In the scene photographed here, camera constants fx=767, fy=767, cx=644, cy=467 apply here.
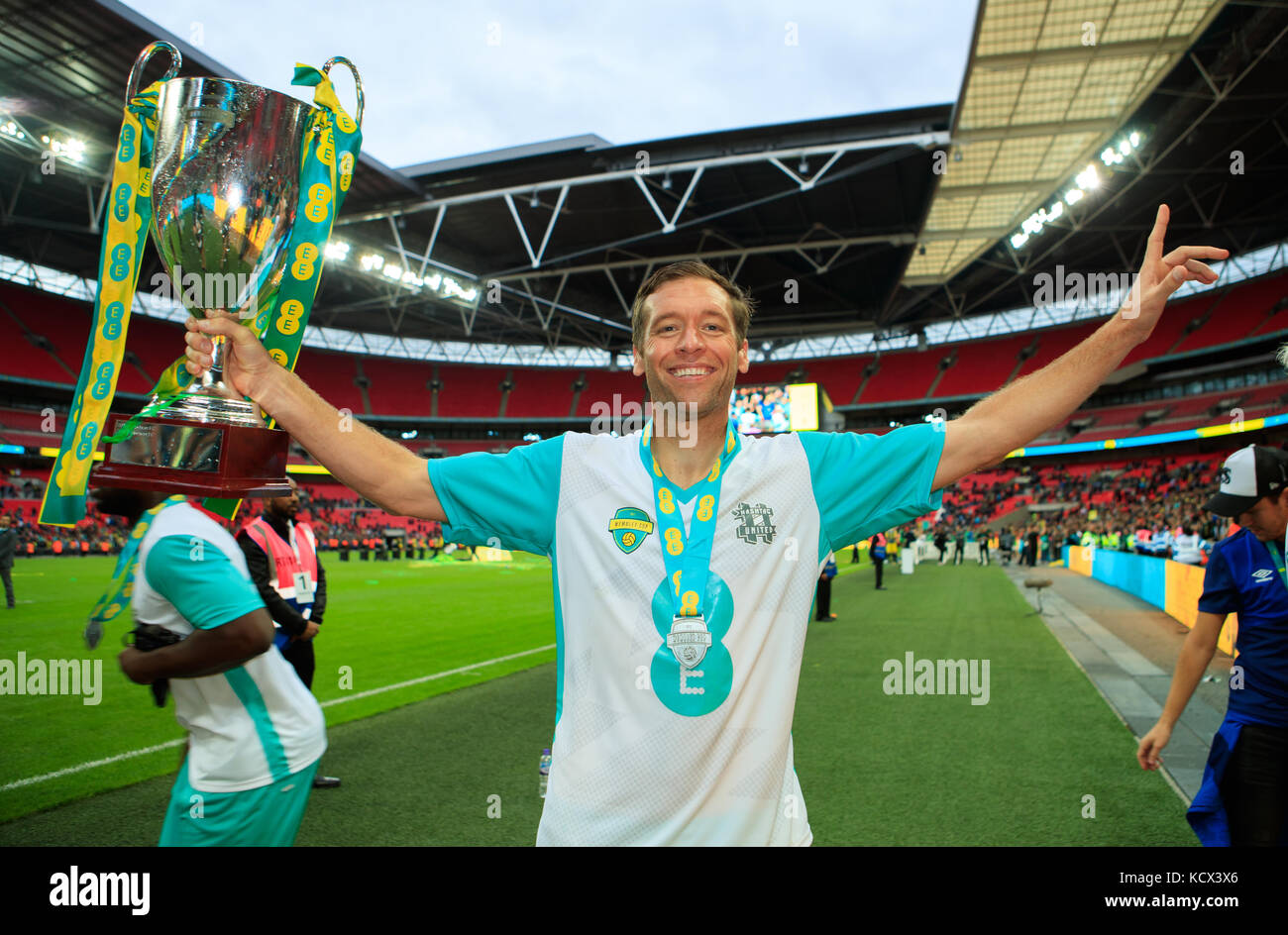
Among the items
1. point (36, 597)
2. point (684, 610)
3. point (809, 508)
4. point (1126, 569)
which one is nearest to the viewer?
point (684, 610)

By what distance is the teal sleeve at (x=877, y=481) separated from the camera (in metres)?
1.71

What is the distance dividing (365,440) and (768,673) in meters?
0.95

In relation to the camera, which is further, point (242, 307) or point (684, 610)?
point (684, 610)

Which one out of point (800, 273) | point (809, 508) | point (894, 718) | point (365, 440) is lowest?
point (894, 718)

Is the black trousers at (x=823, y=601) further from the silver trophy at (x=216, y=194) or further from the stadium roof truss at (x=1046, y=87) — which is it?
the silver trophy at (x=216, y=194)

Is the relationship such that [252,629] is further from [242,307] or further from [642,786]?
[642,786]

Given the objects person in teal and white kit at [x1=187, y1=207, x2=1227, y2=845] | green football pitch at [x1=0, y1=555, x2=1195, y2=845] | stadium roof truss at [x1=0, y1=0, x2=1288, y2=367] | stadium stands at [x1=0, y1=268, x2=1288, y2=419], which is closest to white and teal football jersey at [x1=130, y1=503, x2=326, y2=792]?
person in teal and white kit at [x1=187, y1=207, x2=1227, y2=845]

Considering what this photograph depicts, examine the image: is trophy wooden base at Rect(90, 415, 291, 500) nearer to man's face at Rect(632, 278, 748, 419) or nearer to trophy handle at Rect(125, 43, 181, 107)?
trophy handle at Rect(125, 43, 181, 107)

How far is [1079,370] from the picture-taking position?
161 centimetres

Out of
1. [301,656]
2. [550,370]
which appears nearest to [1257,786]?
[301,656]

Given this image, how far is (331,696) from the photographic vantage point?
8.00 m

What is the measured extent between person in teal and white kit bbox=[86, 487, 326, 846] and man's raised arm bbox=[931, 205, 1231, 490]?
83.0 inches

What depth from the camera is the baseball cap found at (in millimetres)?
3004
